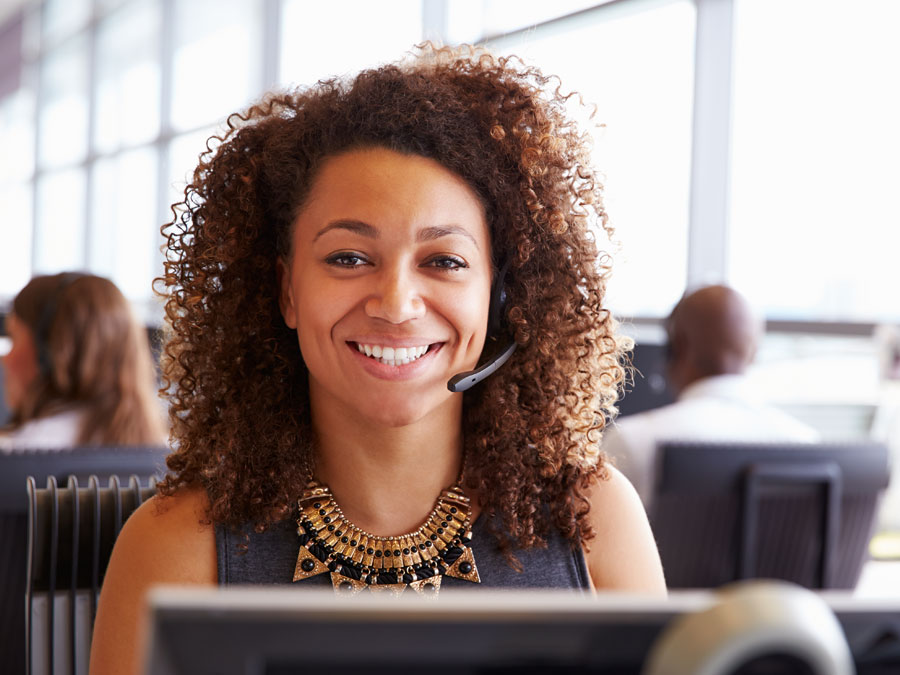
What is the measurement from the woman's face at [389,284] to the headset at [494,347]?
0.06 feet

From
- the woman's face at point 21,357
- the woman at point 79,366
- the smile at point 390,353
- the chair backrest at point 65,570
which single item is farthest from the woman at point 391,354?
the woman's face at point 21,357

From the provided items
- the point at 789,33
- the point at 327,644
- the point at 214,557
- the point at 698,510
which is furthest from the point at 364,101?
the point at 789,33

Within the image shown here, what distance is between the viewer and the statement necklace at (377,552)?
108 cm

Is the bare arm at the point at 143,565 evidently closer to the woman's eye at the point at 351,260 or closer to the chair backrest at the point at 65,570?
the chair backrest at the point at 65,570

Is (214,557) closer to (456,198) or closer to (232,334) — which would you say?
(232,334)

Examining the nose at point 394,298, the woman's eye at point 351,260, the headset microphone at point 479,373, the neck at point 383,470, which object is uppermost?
the woman's eye at point 351,260

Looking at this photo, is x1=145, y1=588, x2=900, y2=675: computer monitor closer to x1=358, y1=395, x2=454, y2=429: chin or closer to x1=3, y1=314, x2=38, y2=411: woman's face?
x1=358, y1=395, x2=454, y2=429: chin

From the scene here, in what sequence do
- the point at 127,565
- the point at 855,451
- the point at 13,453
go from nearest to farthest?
the point at 127,565 → the point at 13,453 → the point at 855,451

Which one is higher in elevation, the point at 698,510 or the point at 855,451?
the point at 855,451

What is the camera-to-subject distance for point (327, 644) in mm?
416

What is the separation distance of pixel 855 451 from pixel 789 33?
187 centimetres

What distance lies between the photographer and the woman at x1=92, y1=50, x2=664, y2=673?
1.08 meters

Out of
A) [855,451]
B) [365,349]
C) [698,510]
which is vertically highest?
[365,349]

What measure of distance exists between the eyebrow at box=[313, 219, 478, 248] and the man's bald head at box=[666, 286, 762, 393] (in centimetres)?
157
